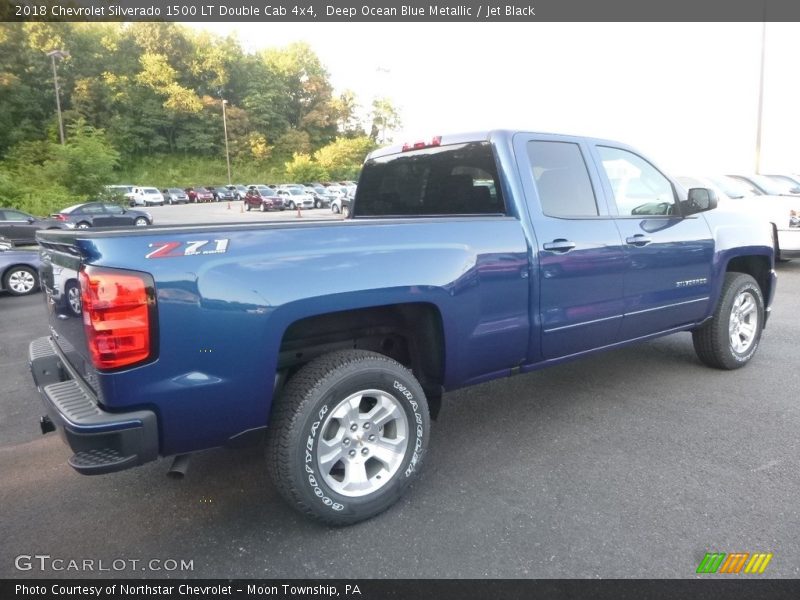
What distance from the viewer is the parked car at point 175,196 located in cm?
5319

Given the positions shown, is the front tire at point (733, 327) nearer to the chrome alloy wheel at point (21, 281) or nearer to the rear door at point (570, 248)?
the rear door at point (570, 248)

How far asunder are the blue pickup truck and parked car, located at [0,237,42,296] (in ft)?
26.9

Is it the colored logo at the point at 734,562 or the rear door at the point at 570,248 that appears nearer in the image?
the colored logo at the point at 734,562

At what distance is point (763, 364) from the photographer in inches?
198

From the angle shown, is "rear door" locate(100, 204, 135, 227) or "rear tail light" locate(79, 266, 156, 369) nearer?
"rear tail light" locate(79, 266, 156, 369)

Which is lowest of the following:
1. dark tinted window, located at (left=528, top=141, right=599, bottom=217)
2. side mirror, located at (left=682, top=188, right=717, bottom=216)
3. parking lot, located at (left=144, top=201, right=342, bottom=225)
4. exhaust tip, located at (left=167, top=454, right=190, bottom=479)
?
parking lot, located at (left=144, top=201, right=342, bottom=225)

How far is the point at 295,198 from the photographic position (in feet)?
138

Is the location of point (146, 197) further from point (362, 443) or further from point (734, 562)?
point (734, 562)

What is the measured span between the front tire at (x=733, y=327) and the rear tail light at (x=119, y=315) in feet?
14.0

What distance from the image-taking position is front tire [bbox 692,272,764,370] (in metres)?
4.64

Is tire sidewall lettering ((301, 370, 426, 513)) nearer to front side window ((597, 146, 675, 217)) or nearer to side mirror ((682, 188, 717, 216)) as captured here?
front side window ((597, 146, 675, 217))

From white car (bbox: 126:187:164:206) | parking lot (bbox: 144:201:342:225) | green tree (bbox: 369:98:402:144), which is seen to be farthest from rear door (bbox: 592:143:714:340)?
green tree (bbox: 369:98:402:144)

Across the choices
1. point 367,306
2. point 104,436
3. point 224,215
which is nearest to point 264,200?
point 224,215

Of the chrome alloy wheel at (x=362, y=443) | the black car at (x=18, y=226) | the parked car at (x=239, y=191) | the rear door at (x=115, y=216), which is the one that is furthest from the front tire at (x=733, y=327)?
the parked car at (x=239, y=191)
